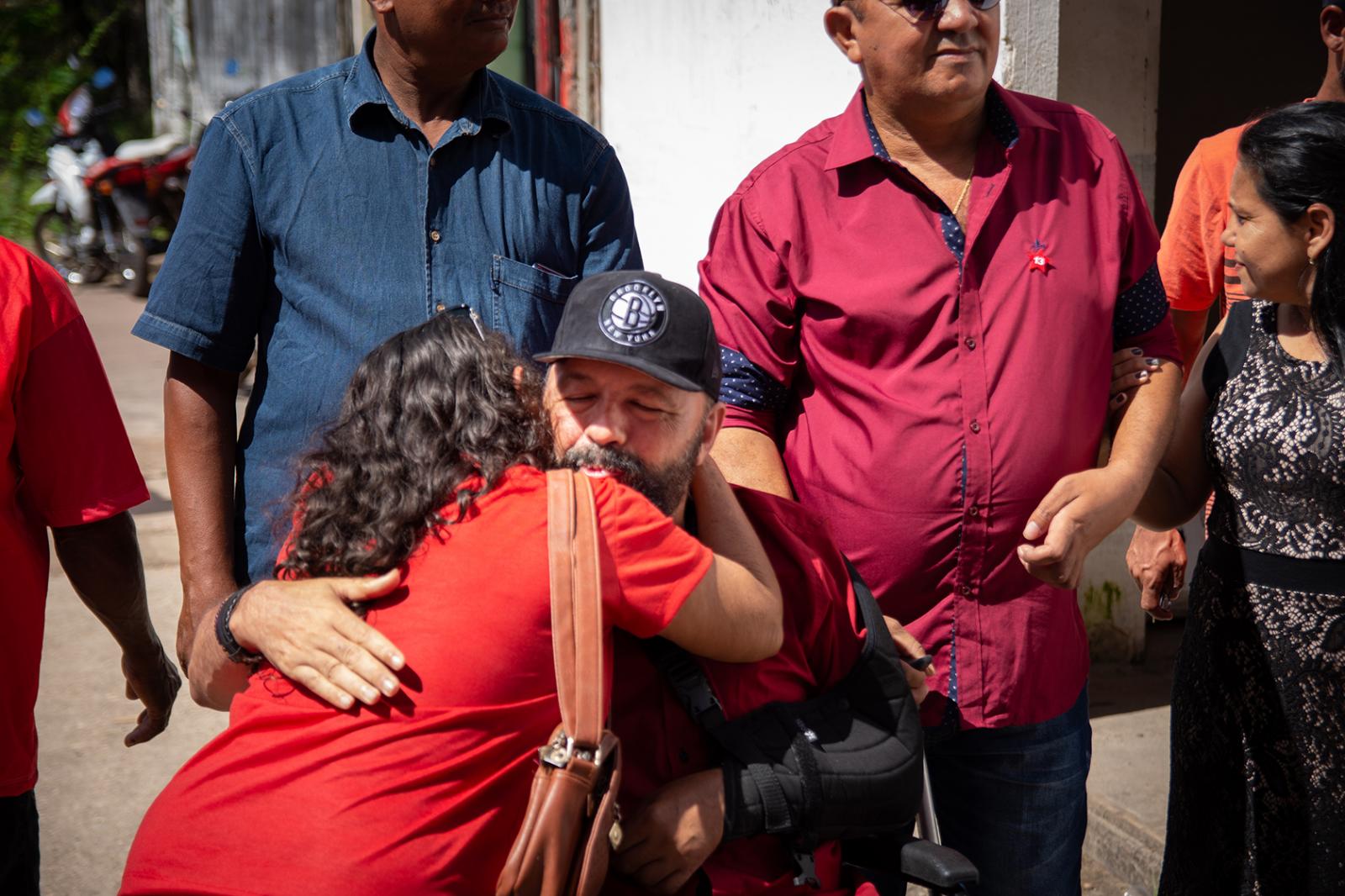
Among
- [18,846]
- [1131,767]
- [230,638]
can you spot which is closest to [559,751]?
[230,638]

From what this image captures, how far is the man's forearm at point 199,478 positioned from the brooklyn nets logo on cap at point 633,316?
2.71 ft

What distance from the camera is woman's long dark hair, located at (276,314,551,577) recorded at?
1.88 meters

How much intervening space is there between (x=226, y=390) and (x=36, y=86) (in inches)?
634

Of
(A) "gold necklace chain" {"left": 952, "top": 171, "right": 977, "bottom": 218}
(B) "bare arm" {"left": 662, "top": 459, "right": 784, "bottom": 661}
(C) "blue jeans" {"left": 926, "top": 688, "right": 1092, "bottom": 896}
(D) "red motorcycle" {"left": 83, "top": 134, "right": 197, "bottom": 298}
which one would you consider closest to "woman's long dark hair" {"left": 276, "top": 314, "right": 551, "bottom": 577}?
(B) "bare arm" {"left": 662, "top": 459, "right": 784, "bottom": 661}

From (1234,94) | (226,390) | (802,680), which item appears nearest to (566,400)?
(802,680)

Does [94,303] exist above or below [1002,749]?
below

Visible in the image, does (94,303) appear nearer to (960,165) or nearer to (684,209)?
(684,209)

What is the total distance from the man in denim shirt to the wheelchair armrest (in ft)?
3.55

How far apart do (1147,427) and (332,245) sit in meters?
1.51

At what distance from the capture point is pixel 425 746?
174 centimetres

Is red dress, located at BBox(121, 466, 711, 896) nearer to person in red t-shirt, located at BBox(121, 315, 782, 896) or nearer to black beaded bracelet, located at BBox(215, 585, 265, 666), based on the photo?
person in red t-shirt, located at BBox(121, 315, 782, 896)

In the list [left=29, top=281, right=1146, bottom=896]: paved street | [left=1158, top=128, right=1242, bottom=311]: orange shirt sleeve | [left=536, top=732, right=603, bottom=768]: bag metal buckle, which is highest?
[left=1158, top=128, right=1242, bottom=311]: orange shirt sleeve

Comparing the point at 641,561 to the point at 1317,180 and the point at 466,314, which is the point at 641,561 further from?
the point at 1317,180

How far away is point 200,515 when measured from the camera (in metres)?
2.46
